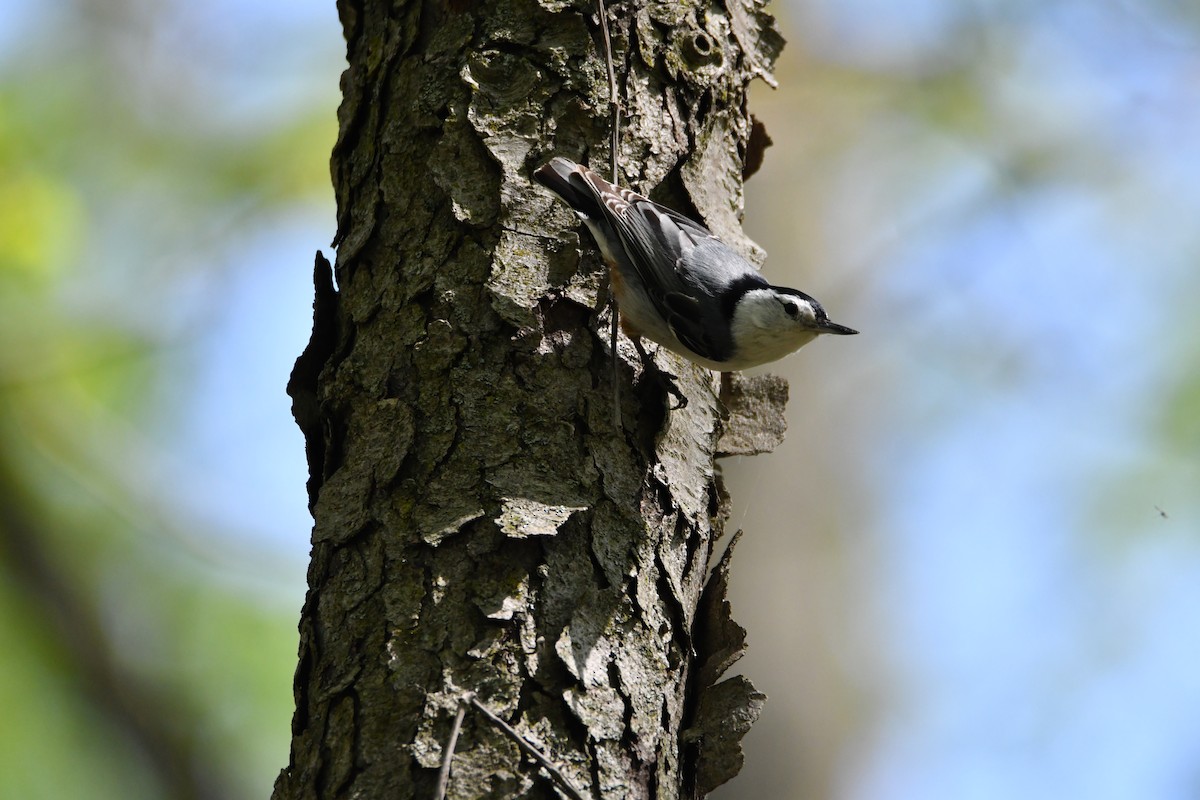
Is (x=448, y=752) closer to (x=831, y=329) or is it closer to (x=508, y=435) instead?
(x=508, y=435)

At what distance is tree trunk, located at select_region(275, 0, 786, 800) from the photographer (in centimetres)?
177

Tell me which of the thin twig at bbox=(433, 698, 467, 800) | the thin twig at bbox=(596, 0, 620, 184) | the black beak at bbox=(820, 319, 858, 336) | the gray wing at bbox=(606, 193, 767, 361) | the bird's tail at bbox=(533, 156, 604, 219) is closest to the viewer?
the thin twig at bbox=(433, 698, 467, 800)

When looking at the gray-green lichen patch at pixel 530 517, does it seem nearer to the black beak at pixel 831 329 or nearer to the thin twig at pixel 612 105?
the thin twig at pixel 612 105

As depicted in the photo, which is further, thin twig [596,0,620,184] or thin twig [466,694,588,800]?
thin twig [596,0,620,184]

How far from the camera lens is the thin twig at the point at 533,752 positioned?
165 centimetres

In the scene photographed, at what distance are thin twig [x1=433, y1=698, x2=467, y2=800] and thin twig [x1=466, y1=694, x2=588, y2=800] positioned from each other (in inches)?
1.0

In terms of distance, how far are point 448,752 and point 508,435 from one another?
0.64 metres

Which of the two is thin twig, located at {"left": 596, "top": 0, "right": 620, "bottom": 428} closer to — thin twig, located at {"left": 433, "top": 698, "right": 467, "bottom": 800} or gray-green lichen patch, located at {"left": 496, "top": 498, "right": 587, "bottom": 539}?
gray-green lichen patch, located at {"left": 496, "top": 498, "right": 587, "bottom": 539}

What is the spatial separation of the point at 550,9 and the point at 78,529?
3714 mm

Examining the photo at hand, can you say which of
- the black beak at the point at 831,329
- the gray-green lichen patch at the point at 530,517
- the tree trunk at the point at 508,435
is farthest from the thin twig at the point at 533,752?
the black beak at the point at 831,329

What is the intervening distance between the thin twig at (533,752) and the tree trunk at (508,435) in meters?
0.02

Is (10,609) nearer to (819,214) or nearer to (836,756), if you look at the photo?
(836,756)

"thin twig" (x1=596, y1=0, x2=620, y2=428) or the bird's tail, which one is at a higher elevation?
"thin twig" (x1=596, y1=0, x2=620, y2=428)

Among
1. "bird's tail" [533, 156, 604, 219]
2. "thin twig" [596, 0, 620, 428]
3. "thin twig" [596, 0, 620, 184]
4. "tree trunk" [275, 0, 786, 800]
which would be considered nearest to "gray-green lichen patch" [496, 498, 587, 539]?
"tree trunk" [275, 0, 786, 800]
